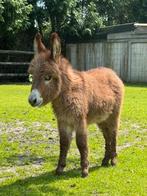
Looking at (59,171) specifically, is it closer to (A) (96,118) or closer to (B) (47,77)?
(A) (96,118)

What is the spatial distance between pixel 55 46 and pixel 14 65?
20973 millimetres

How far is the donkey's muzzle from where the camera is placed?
6.09m

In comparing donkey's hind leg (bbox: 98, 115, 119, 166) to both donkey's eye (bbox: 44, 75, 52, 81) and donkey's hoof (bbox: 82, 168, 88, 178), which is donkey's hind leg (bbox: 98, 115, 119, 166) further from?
donkey's eye (bbox: 44, 75, 52, 81)

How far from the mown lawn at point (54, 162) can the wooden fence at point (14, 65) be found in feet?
45.6

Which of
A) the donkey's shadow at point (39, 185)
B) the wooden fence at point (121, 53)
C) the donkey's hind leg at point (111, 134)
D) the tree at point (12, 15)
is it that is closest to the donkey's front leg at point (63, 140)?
the donkey's shadow at point (39, 185)

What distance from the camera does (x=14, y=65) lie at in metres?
27.0

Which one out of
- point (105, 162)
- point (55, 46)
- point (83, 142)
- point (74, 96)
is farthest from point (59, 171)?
point (55, 46)

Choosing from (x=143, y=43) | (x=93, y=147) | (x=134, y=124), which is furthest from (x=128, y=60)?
(x=93, y=147)

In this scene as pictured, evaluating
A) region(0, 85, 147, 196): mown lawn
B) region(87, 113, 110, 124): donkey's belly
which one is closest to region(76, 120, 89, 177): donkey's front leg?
region(0, 85, 147, 196): mown lawn

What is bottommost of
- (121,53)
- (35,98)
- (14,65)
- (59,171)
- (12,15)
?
(14,65)

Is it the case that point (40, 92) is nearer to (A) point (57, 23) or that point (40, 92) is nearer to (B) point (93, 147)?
(B) point (93, 147)

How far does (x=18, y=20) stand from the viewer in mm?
25219

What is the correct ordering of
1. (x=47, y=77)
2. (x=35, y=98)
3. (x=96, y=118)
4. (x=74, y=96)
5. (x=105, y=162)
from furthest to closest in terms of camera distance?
(x=105, y=162) < (x=96, y=118) < (x=74, y=96) < (x=47, y=77) < (x=35, y=98)

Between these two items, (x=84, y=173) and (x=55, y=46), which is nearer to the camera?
(x=55, y=46)
